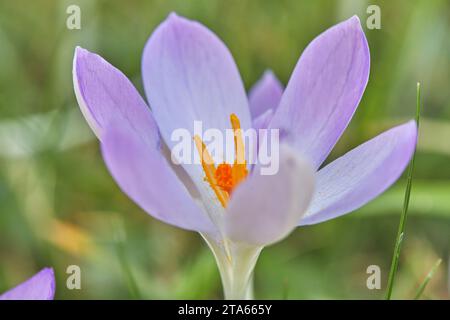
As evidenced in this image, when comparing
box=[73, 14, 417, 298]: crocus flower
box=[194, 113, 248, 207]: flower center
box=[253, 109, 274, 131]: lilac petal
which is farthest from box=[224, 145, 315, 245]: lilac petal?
box=[253, 109, 274, 131]: lilac petal

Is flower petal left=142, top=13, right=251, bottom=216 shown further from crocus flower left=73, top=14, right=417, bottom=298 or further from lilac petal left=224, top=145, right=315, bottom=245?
lilac petal left=224, top=145, right=315, bottom=245

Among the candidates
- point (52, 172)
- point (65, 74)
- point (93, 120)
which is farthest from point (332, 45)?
point (65, 74)

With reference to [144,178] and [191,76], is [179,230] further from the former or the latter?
[144,178]

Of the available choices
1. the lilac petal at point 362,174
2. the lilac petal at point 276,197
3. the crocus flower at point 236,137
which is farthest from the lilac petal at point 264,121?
the lilac petal at point 276,197
